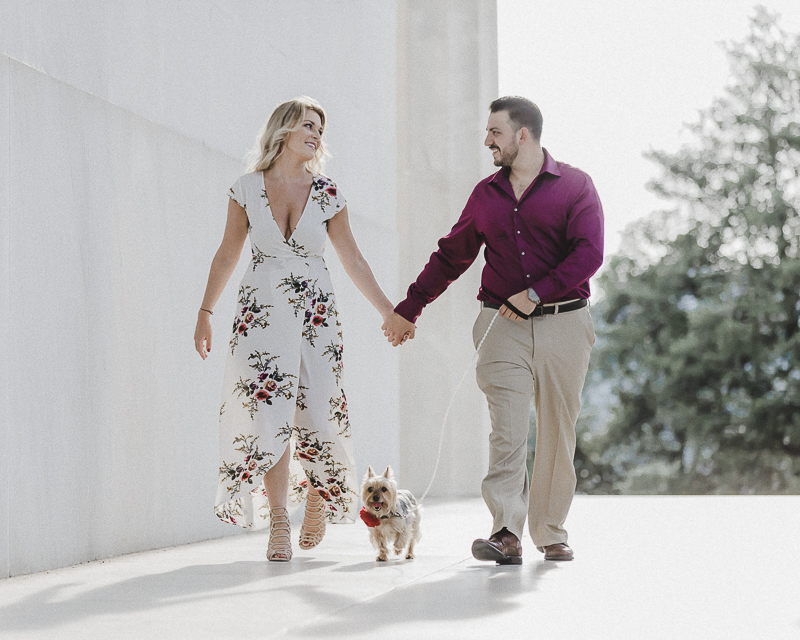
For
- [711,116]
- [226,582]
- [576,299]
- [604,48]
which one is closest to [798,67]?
[711,116]

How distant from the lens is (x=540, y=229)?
3.94 meters

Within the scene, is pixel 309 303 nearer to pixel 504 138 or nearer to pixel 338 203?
pixel 338 203

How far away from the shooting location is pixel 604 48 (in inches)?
750

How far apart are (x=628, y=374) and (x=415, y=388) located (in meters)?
9.22

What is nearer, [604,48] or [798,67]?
[798,67]

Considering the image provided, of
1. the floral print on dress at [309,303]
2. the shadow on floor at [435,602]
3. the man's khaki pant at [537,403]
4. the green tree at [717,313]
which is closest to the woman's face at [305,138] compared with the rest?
the floral print on dress at [309,303]

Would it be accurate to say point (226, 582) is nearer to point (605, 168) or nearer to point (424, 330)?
point (424, 330)

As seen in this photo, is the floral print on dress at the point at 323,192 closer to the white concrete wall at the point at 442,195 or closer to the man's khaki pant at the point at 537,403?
the man's khaki pant at the point at 537,403

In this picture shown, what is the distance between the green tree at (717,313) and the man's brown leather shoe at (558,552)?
1276 centimetres

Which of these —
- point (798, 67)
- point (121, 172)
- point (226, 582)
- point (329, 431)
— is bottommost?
point (226, 582)

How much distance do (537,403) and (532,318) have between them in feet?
1.12

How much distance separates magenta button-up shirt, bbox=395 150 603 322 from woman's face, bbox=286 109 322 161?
2.21ft

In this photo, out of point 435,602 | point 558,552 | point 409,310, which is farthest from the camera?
point 409,310

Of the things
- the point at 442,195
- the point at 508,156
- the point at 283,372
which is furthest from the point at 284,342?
the point at 442,195
